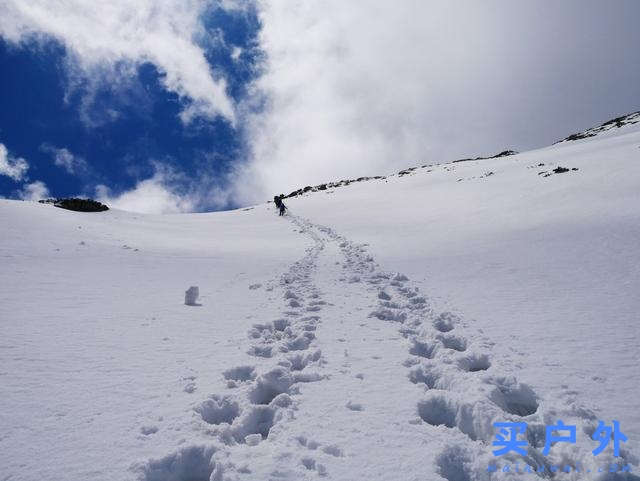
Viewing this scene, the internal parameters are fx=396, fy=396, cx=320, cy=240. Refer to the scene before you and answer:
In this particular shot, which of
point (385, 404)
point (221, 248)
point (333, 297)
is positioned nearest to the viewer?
point (385, 404)

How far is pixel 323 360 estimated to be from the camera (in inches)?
248

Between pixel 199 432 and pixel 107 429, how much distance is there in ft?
3.27

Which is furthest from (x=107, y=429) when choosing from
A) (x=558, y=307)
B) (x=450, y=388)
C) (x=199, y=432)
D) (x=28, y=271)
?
(x=28, y=271)

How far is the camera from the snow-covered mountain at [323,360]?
4.05 meters

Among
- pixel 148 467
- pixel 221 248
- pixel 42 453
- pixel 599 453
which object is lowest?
pixel 599 453

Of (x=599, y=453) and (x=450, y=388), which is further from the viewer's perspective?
(x=450, y=388)

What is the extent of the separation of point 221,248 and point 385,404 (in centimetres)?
1497

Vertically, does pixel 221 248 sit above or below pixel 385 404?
above

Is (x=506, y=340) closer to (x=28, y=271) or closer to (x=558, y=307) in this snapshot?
(x=558, y=307)

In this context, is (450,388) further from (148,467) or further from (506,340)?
(148,467)

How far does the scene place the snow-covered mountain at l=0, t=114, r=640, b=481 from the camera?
4.05 meters

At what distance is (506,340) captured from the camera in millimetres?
6613

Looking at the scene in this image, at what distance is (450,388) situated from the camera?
5.32 metres

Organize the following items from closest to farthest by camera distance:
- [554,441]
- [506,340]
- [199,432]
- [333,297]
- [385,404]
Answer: [554,441] → [199,432] → [385,404] → [506,340] → [333,297]
